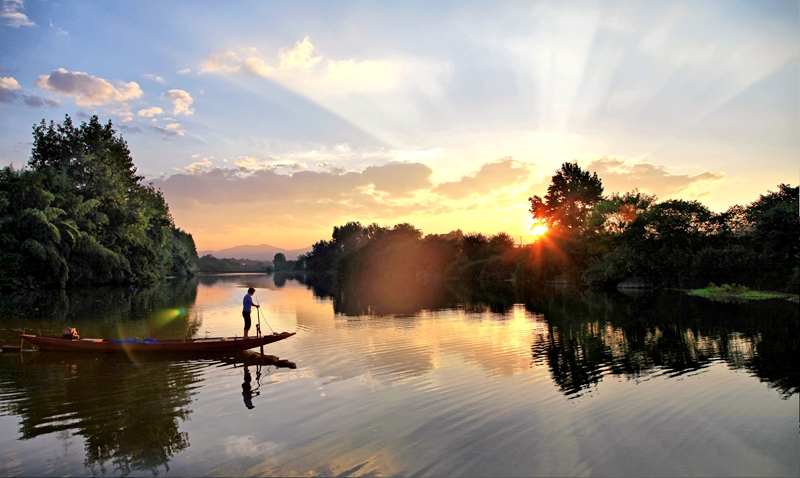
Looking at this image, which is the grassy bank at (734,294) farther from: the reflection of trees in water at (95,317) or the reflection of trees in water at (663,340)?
the reflection of trees in water at (95,317)

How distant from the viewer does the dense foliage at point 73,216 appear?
1655 inches

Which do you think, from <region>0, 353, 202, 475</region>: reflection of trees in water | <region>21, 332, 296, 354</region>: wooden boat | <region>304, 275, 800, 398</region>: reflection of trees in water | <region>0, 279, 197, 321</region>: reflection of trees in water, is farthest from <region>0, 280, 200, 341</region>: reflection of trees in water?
<region>304, 275, 800, 398</region>: reflection of trees in water

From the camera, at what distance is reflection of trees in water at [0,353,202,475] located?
798 cm

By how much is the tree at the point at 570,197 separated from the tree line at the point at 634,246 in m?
0.15

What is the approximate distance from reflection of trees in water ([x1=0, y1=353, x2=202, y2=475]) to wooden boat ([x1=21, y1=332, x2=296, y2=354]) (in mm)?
541

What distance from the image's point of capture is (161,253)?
224 ft

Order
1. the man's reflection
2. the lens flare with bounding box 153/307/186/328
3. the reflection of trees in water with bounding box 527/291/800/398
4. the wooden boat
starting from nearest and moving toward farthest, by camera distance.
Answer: the man's reflection → the reflection of trees in water with bounding box 527/291/800/398 → the wooden boat → the lens flare with bounding box 153/307/186/328

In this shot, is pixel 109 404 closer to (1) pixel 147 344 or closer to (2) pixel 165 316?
(1) pixel 147 344

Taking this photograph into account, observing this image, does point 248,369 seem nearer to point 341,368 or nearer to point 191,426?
point 341,368

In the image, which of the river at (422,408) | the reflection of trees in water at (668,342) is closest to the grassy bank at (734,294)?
the reflection of trees in water at (668,342)

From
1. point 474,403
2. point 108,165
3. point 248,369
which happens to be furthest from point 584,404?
point 108,165

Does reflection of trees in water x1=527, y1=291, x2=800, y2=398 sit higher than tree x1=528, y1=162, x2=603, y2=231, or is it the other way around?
tree x1=528, y1=162, x2=603, y2=231

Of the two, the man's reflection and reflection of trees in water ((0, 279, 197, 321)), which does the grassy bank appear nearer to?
the man's reflection

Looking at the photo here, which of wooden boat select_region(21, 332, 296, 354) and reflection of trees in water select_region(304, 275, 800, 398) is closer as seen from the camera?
reflection of trees in water select_region(304, 275, 800, 398)
